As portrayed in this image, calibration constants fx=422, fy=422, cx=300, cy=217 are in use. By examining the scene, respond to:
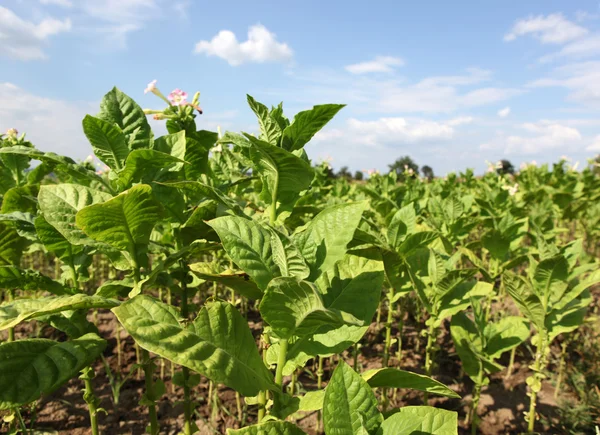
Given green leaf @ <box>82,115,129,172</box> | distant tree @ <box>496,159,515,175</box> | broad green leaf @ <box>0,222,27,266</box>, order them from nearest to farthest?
green leaf @ <box>82,115,129,172</box>, broad green leaf @ <box>0,222,27,266</box>, distant tree @ <box>496,159,515,175</box>

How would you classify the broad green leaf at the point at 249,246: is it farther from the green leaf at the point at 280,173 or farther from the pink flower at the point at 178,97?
the pink flower at the point at 178,97

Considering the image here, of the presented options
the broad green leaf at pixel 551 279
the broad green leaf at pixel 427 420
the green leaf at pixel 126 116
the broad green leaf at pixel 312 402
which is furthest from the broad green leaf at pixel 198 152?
the broad green leaf at pixel 551 279

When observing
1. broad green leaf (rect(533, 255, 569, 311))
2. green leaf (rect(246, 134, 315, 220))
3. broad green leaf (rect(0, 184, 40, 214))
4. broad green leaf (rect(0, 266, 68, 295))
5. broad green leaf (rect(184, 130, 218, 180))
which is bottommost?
broad green leaf (rect(533, 255, 569, 311))

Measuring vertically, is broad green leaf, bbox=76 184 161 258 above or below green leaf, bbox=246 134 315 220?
below

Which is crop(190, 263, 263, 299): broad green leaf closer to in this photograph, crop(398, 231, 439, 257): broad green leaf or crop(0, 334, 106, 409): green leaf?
crop(0, 334, 106, 409): green leaf

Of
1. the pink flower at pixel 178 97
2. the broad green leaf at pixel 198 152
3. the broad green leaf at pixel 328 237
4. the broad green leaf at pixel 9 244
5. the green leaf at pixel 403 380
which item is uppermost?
the pink flower at pixel 178 97

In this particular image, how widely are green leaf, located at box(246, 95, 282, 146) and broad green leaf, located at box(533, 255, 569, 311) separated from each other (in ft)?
4.88

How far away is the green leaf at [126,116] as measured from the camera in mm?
1596

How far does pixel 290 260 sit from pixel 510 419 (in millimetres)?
2784

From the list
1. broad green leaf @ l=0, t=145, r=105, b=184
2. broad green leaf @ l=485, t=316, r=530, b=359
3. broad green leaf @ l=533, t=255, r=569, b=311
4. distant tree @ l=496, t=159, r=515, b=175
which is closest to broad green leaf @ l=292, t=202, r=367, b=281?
broad green leaf @ l=0, t=145, r=105, b=184

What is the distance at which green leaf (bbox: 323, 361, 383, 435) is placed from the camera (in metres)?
0.97

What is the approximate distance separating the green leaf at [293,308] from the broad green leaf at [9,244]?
1438 mm

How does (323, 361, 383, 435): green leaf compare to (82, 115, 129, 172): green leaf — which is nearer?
(323, 361, 383, 435): green leaf

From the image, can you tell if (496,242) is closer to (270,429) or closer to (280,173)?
(280,173)
